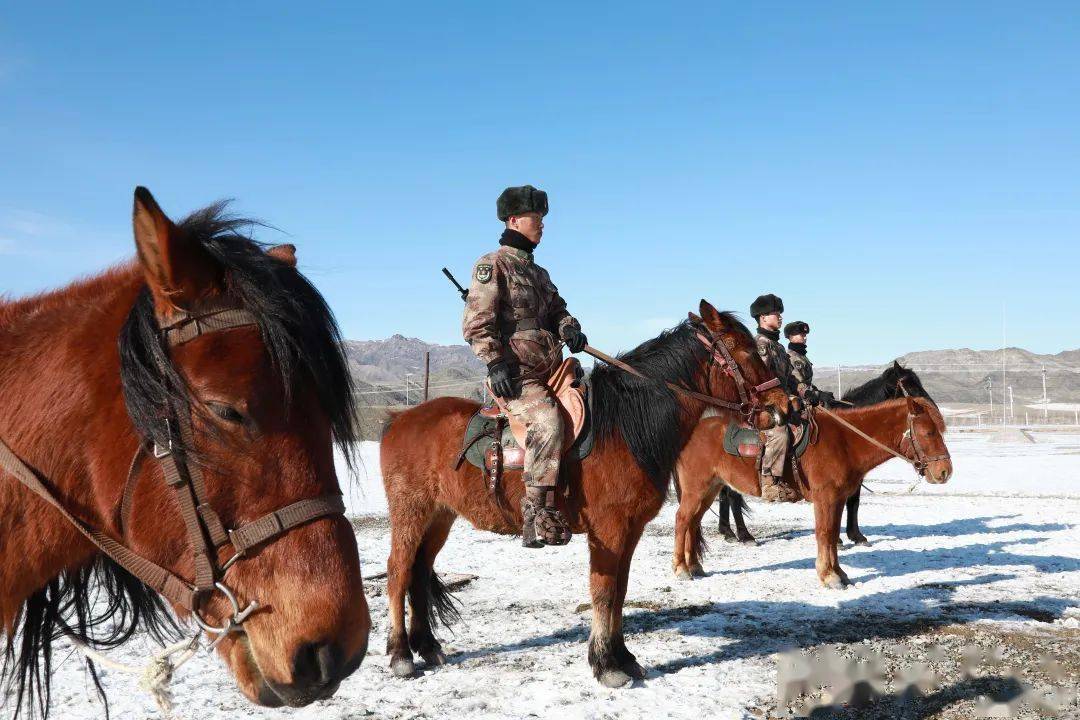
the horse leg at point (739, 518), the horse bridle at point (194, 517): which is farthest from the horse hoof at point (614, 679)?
the horse leg at point (739, 518)

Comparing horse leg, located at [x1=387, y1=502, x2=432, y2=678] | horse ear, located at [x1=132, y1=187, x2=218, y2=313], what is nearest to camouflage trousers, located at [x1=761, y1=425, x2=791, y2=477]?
horse leg, located at [x1=387, y1=502, x2=432, y2=678]

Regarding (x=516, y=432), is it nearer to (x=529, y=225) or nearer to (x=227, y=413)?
(x=529, y=225)

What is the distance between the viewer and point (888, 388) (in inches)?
366

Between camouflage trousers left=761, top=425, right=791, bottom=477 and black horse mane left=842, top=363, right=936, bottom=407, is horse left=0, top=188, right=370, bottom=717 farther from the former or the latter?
black horse mane left=842, top=363, right=936, bottom=407

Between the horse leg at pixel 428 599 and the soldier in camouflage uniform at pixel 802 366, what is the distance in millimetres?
5143

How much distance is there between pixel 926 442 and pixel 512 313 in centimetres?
612

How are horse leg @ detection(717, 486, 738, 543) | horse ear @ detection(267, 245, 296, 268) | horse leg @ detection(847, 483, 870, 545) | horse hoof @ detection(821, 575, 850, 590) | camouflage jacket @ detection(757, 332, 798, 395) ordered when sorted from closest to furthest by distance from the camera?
horse ear @ detection(267, 245, 296, 268) → horse hoof @ detection(821, 575, 850, 590) → camouflage jacket @ detection(757, 332, 798, 395) → horse leg @ detection(847, 483, 870, 545) → horse leg @ detection(717, 486, 738, 543)

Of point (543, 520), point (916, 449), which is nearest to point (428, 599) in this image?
point (543, 520)

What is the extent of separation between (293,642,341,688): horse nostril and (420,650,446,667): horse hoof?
12.6ft

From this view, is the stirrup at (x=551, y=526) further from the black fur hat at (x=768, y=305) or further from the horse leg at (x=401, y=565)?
the black fur hat at (x=768, y=305)

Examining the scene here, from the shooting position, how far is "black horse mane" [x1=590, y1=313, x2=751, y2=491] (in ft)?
15.5

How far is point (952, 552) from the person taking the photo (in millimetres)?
8492

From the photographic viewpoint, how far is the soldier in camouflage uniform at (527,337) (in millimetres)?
4391

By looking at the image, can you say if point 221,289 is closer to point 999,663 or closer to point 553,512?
point 553,512
